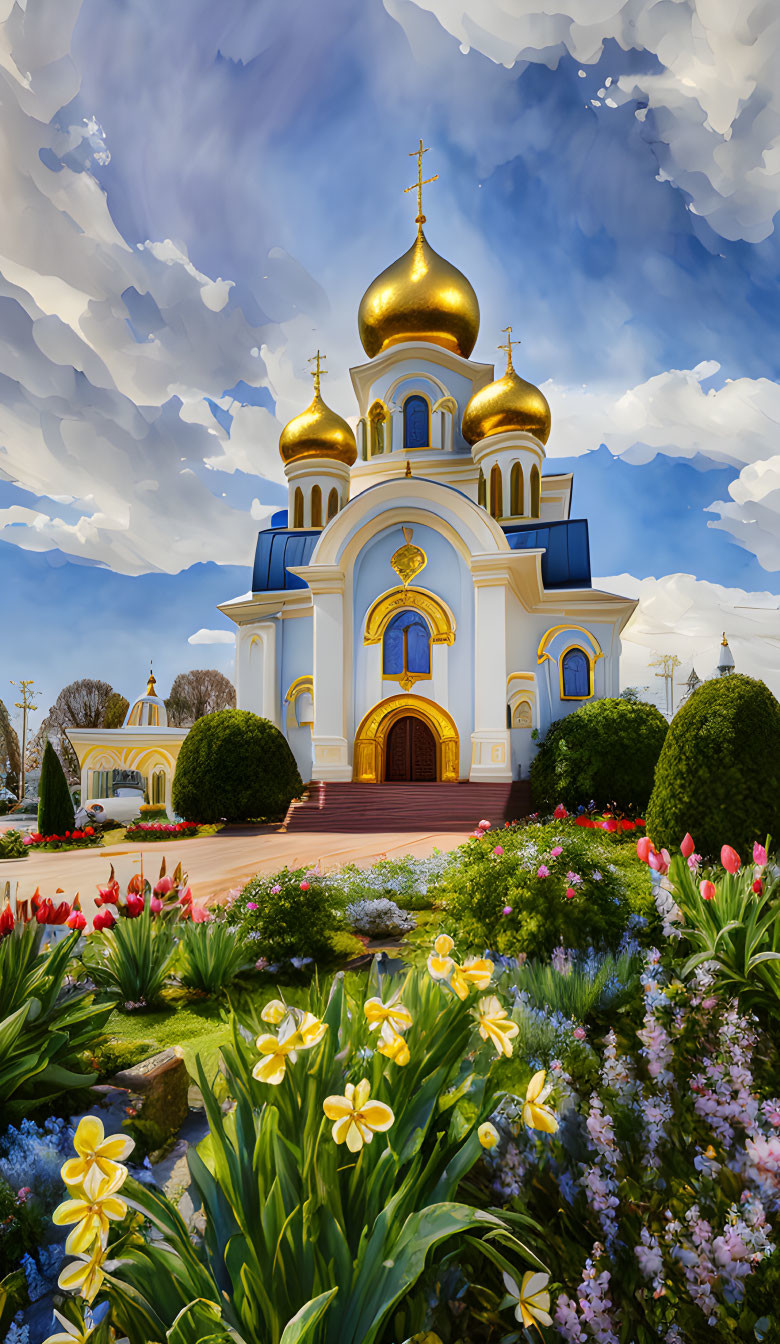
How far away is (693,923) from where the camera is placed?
11.0 ft

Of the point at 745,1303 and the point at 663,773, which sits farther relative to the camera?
the point at 663,773

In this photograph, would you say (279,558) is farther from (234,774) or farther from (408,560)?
(234,774)

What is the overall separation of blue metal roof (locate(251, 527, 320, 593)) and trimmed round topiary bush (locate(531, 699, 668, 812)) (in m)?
8.61

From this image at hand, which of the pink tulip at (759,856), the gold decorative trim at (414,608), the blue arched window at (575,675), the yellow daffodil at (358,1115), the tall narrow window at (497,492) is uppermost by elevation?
the tall narrow window at (497,492)

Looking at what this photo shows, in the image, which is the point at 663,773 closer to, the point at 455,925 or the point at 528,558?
the point at 455,925

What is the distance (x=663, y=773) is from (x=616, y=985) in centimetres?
382

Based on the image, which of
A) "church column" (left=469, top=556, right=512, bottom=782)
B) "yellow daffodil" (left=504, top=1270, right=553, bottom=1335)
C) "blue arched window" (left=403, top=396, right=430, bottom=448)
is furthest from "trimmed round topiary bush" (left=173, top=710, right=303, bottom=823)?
"yellow daffodil" (left=504, top=1270, right=553, bottom=1335)

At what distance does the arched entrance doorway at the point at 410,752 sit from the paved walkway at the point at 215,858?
2.69 meters

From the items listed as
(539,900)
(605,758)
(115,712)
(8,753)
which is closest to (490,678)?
(605,758)

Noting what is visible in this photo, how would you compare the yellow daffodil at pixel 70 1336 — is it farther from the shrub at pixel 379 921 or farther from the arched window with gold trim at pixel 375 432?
the arched window with gold trim at pixel 375 432

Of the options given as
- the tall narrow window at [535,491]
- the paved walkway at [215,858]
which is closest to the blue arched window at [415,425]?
the tall narrow window at [535,491]

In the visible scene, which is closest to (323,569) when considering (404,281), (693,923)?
(404,281)

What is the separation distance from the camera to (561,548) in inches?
688

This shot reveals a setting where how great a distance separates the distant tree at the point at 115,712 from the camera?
135 ft
